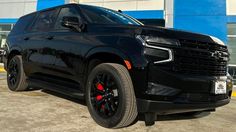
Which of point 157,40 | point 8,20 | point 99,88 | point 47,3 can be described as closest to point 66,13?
point 99,88

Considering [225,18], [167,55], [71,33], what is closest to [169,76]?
[167,55]

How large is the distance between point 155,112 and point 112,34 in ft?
3.50

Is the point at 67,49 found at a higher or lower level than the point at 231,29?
lower

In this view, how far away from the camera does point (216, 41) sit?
3283 millimetres

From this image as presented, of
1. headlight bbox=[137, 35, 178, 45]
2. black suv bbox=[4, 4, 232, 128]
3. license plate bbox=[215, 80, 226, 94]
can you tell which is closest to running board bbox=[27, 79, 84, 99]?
black suv bbox=[4, 4, 232, 128]

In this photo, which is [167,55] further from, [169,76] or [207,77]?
[207,77]

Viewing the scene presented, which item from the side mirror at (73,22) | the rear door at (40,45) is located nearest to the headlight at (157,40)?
the side mirror at (73,22)

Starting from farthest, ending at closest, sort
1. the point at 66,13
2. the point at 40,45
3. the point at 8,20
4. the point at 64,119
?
1. the point at 8,20
2. the point at 40,45
3. the point at 66,13
4. the point at 64,119

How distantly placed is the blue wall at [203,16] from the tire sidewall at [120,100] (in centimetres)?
996

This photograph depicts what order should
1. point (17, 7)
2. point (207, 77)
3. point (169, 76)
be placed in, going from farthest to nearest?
1. point (17, 7)
2. point (207, 77)
3. point (169, 76)

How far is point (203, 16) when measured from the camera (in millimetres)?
12336

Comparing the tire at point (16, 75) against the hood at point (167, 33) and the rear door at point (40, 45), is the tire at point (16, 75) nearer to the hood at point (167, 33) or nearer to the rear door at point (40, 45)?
the rear door at point (40, 45)

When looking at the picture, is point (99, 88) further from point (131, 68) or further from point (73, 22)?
point (73, 22)

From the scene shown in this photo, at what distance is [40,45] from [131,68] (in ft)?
7.13
